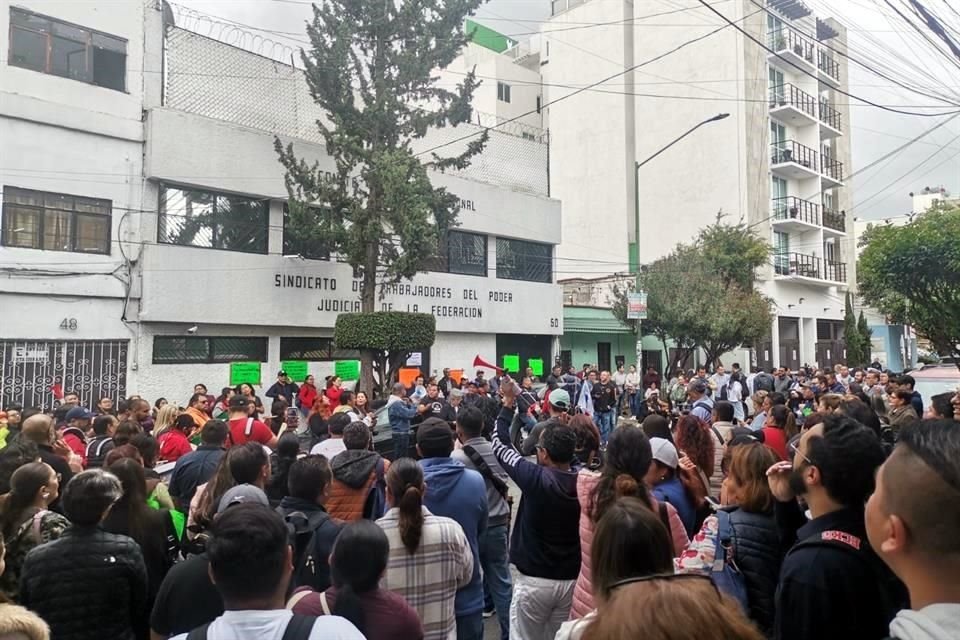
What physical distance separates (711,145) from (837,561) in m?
37.2

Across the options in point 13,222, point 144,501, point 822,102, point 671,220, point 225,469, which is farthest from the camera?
point 822,102

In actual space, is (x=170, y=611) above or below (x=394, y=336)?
below

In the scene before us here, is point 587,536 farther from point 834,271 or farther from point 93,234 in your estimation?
point 834,271

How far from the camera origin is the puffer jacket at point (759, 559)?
9.91ft

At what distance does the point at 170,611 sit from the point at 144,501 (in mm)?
1097

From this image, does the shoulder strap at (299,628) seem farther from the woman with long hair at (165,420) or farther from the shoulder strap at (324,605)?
the woman with long hair at (165,420)

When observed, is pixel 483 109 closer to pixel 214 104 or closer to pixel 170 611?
pixel 214 104

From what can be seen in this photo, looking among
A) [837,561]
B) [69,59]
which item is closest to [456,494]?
[837,561]

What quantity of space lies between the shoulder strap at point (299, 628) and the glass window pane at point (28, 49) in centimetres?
1719

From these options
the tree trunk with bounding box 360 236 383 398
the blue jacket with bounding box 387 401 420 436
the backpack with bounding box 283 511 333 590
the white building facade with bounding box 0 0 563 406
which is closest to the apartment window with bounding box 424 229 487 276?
the white building facade with bounding box 0 0 563 406

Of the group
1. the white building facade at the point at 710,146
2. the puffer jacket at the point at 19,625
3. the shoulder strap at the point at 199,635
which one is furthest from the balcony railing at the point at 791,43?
the puffer jacket at the point at 19,625

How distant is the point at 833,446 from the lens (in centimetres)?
261

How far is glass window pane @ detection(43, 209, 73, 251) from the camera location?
15086 mm

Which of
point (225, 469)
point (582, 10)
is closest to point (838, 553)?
point (225, 469)
